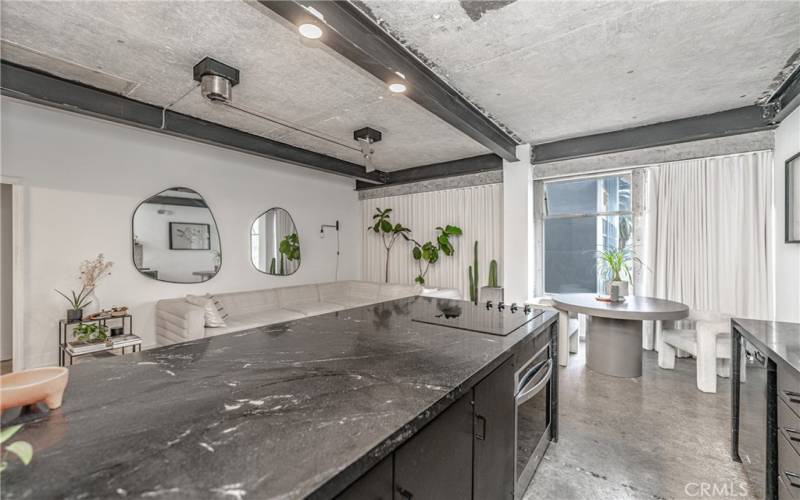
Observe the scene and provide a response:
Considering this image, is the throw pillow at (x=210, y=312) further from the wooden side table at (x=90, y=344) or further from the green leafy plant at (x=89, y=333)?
the green leafy plant at (x=89, y=333)

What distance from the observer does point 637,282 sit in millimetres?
3998

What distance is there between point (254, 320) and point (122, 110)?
2.39m

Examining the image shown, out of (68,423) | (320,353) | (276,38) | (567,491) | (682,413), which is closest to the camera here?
(68,423)

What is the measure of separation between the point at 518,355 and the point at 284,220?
4.35m

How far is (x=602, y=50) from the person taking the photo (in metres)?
2.27

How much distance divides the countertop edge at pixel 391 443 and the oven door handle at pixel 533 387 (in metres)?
0.50

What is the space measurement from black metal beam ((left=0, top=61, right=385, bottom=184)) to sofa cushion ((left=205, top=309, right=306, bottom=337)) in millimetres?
1992

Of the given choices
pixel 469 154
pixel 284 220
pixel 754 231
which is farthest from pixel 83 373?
pixel 754 231

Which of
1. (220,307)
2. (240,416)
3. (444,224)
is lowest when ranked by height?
(220,307)

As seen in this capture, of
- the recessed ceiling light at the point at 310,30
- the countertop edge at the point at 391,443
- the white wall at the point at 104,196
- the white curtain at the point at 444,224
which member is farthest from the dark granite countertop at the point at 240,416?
the white curtain at the point at 444,224

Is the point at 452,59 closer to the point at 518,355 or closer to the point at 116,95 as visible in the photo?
the point at 518,355

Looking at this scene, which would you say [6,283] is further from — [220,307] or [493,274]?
[493,274]

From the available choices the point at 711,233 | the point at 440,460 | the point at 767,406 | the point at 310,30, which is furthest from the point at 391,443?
the point at 711,233

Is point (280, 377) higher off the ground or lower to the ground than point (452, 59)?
lower
